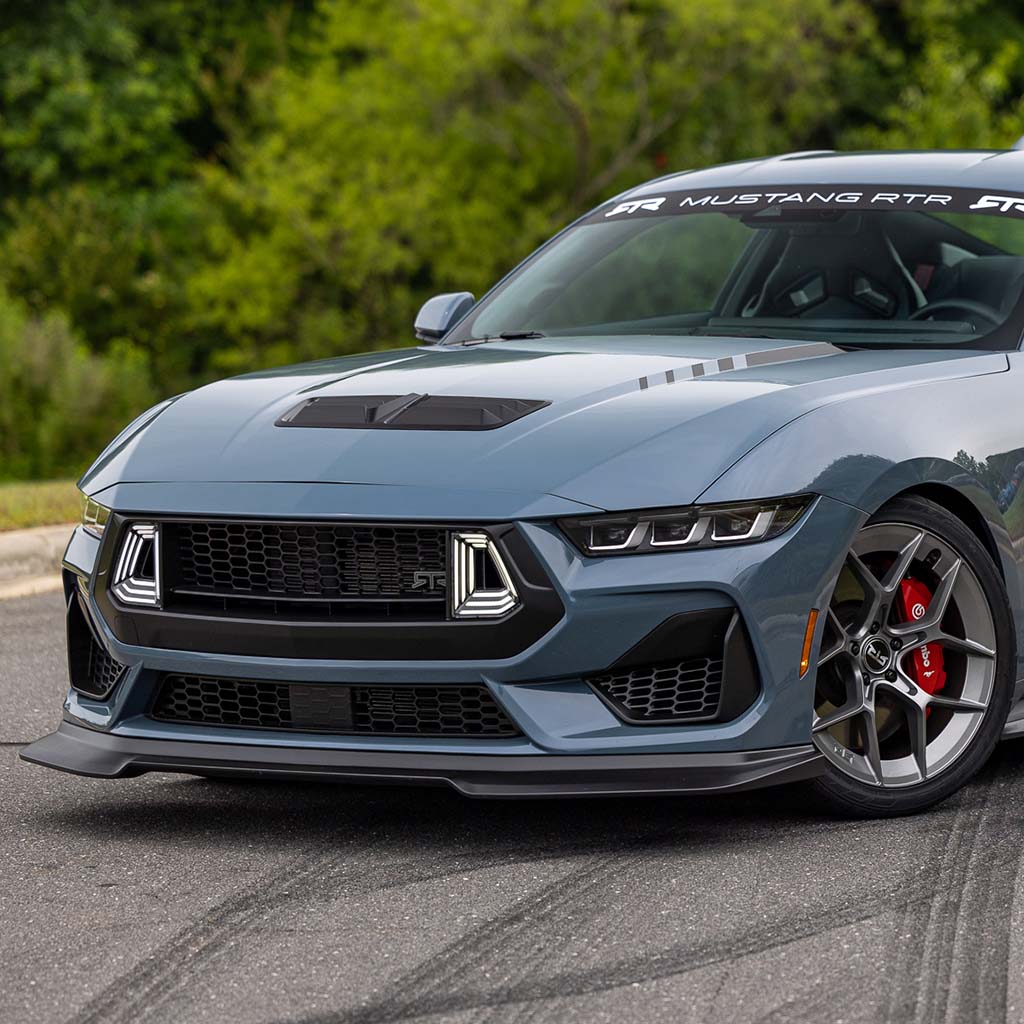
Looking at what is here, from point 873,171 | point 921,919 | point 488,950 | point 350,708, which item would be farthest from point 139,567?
point 873,171

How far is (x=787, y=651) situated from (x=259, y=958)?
1361 mm

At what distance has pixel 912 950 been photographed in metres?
3.75

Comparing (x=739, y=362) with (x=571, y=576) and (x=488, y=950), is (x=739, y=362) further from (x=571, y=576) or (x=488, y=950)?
(x=488, y=950)

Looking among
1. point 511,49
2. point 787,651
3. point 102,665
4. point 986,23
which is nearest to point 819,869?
point 787,651

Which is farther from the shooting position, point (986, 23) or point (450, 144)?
point (986, 23)

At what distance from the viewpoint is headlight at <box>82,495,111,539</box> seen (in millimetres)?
4801

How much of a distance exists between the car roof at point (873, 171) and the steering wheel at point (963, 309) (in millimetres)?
395

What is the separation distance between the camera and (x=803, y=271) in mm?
6277

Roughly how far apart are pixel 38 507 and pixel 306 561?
21.6ft

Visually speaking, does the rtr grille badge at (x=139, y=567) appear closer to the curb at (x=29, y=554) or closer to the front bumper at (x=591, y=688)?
the front bumper at (x=591, y=688)

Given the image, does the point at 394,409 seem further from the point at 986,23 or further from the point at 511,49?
the point at 986,23

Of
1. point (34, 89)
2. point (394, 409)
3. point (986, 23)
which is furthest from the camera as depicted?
point (986, 23)

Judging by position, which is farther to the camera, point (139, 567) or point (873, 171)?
point (873, 171)

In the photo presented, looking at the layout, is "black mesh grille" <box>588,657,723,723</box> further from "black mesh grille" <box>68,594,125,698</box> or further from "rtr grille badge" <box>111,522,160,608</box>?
"black mesh grille" <box>68,594,125,698</box>
